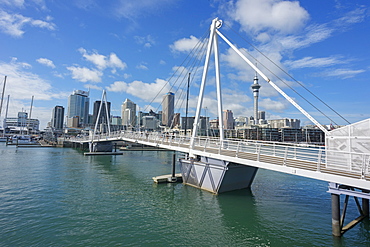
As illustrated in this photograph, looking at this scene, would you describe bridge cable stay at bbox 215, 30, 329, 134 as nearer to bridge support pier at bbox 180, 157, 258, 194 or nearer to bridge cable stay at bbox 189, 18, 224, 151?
bridge cable stay at bbox 189, 18, 224, 151

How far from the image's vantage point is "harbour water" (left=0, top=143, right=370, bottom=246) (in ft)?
39.5

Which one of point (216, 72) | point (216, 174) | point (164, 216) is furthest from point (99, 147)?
point (164, 216)

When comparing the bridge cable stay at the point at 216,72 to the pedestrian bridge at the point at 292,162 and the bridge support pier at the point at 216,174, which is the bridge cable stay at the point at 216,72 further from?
the bridge support pier at the point at 216,174

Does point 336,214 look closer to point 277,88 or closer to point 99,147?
point 277,88

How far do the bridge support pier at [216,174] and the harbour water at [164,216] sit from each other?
0.92 meters

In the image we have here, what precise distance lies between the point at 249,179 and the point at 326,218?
26.9 ft

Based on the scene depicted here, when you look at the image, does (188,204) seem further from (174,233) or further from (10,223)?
(10,223)

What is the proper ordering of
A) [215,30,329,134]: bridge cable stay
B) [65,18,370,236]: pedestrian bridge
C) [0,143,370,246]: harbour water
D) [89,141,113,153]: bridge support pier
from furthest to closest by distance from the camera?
[89,141,113,153]: bridge support pier
[215,30,329,134]: bridge cable stay
[0,143,370,246]: harbour water
[65,18,370,236]: pedestrian bridge

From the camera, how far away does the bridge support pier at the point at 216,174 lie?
20109 mm

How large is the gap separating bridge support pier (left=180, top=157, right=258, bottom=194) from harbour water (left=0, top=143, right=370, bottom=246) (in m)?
0.92

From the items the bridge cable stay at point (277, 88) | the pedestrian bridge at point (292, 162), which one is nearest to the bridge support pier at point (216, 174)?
the pedestrian bridge at point (292, 162)

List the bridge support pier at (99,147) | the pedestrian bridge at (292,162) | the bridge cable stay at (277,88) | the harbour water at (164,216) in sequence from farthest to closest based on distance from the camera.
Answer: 1. the bridge support pier at (99,147)
2. the bridge cable stay at (277,88)
3. the harbour water at (164,216)
4. the pedestrian bridge at (292,162)

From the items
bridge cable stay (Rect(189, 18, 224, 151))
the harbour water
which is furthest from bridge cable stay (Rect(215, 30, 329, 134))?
the harbour water

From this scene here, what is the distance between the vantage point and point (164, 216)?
15633 millimetres
